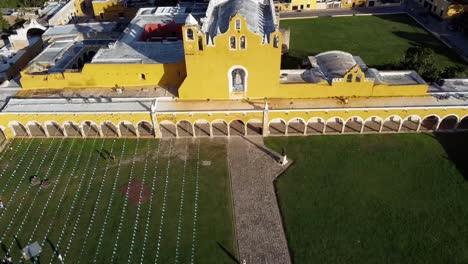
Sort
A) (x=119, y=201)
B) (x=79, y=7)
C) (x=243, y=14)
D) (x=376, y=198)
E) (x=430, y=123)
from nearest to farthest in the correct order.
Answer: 1. (x=376, y=198)
2. (x=119, y=201)
3. (x=430, y=123)
4. (x=243, y=14)
5. (x=79, y=7)

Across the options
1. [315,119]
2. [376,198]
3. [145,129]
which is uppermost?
[315,119]

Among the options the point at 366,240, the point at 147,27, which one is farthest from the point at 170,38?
the point at 366,240

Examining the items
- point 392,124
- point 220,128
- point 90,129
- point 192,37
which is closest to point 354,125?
point 392,124

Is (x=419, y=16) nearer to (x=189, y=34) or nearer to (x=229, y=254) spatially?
(x=189, y=34)

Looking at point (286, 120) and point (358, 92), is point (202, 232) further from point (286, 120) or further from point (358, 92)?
point (358, 92)

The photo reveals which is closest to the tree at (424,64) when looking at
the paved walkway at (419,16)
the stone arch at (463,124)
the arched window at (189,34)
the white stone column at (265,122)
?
the stone arch at (463,124)

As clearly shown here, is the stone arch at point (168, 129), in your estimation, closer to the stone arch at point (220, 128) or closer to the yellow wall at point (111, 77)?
the stone arch at point (220, 128)
